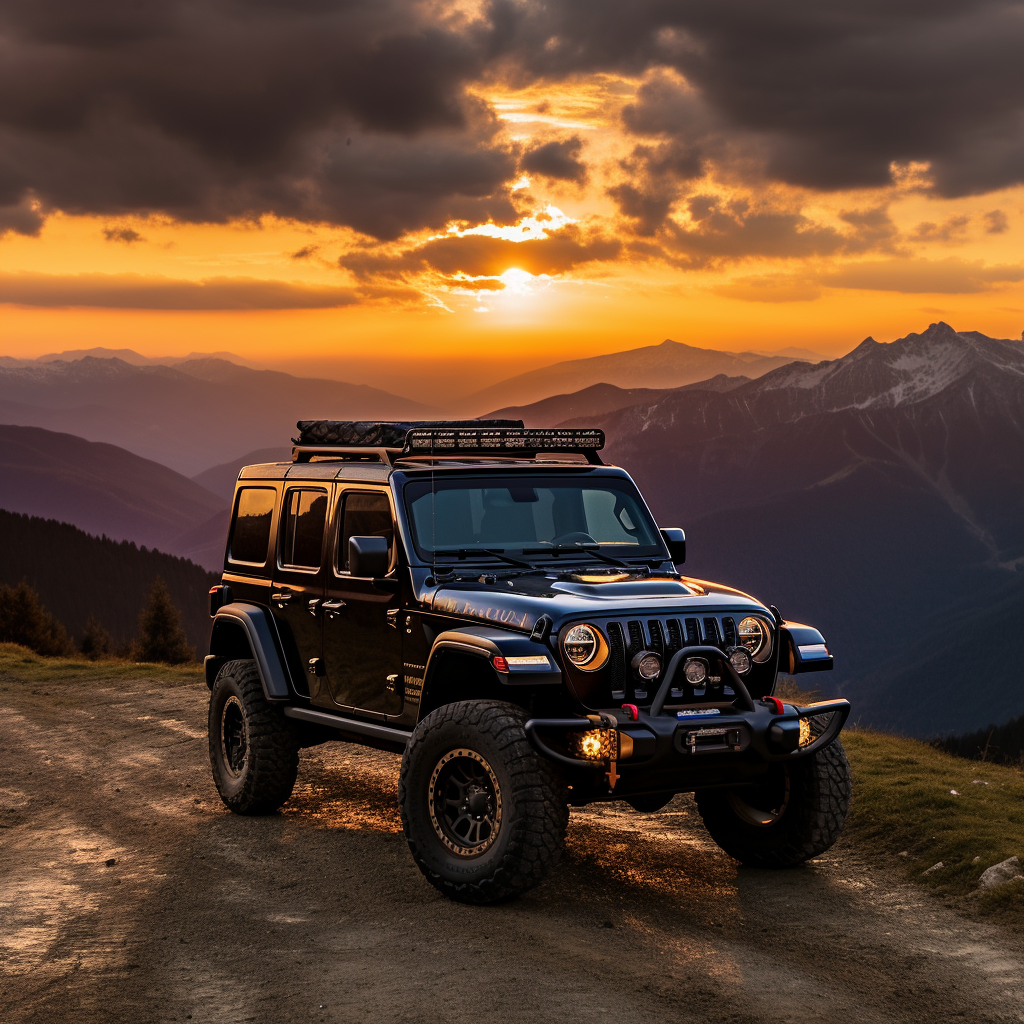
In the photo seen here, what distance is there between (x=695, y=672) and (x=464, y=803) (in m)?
1.46

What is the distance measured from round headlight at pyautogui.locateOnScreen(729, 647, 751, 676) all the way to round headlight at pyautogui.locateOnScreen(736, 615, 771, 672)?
0.05 metres

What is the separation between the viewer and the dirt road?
5609mm

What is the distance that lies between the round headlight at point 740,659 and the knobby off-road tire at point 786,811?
59 cm

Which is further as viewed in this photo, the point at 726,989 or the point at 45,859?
the point at 45,859

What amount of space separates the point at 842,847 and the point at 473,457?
3.64m

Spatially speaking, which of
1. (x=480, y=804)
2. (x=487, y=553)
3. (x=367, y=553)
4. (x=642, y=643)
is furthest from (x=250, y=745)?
(x=642, y=643)

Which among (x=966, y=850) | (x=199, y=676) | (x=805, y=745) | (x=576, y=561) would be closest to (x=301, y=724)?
(x=576, y=561)

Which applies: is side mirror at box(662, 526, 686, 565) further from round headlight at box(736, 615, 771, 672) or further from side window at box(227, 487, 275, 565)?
side window at box(227, 487, 275, 565)

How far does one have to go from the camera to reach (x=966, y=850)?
802 centimetres

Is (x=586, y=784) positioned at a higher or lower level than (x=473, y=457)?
lower

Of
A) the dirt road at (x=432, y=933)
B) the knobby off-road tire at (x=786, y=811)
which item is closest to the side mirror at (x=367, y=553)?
the dirt road at (x=432, y=933)

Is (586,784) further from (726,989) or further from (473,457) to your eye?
(473,457)

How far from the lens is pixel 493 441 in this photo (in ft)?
28.4

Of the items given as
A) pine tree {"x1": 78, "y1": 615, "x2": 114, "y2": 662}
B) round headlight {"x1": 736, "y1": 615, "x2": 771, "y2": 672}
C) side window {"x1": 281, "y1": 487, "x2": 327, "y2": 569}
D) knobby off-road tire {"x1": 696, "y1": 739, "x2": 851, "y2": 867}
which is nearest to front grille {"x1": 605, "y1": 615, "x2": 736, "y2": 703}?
round headlight {"x1": 736, "y1": 615, "x2": 771, "y2": 672}
